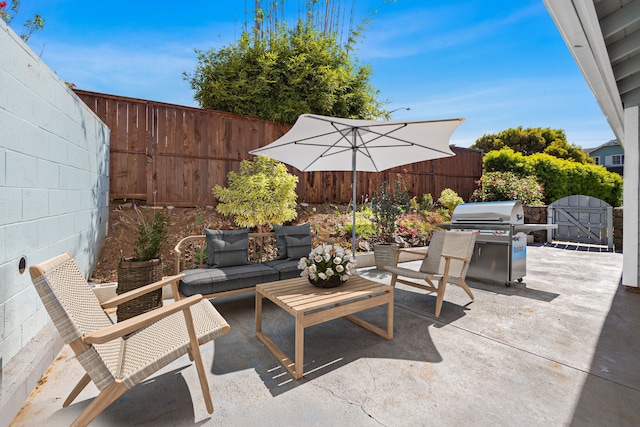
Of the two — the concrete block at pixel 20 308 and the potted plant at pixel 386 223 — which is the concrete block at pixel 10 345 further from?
the potted plant at pixel 386 223

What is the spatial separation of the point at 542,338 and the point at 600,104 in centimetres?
357

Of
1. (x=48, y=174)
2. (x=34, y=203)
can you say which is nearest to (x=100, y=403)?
(x=34, y=203)

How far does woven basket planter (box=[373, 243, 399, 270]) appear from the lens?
525 centimetres

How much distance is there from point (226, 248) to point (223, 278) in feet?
1.84

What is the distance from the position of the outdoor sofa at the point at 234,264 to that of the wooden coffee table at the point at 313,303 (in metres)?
0.61

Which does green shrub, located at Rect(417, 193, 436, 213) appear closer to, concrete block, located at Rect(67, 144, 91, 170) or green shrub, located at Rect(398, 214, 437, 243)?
green shrub, located at Rect(398, 214, 437, 243)

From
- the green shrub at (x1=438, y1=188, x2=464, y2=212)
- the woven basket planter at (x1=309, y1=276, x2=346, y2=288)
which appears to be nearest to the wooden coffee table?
the woven basket planter at (x1=309, y1=276, x2=346, y2=288)

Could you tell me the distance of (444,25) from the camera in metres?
6.86

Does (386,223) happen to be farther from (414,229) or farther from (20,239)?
(20,239)

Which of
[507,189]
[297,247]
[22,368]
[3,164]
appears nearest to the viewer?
[3,164]

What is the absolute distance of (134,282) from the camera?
3.15m

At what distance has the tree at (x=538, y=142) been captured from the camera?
67.6ft

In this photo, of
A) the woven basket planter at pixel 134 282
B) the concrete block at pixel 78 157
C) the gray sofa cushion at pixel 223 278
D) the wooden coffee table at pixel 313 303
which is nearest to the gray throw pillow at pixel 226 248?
the gray sofa cushion at pixel 223 278

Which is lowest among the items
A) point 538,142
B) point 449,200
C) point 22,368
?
point 22,368
